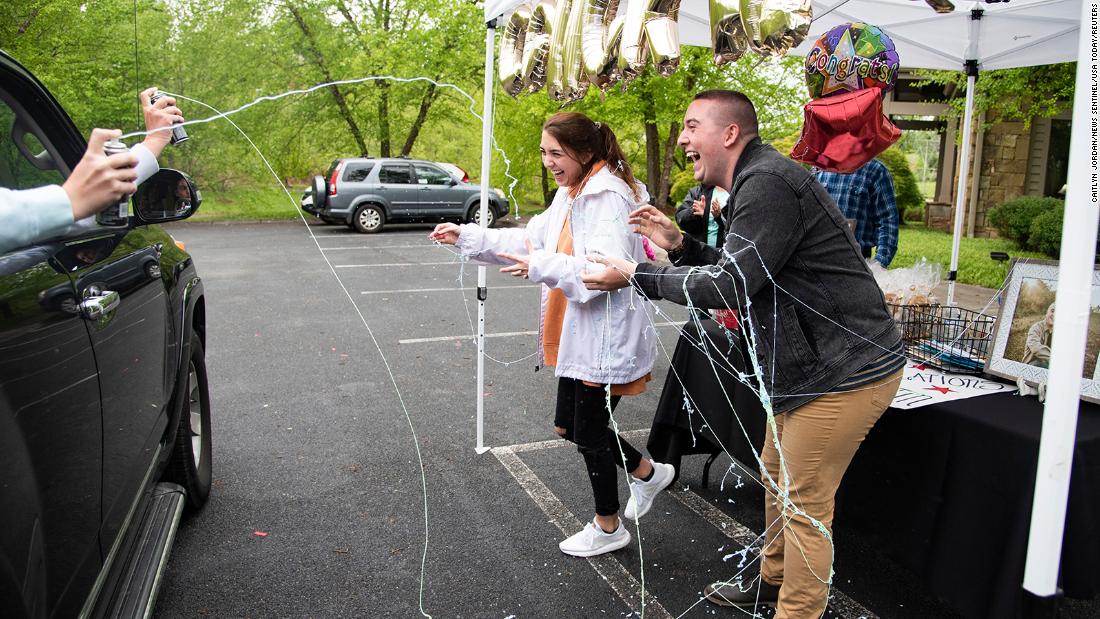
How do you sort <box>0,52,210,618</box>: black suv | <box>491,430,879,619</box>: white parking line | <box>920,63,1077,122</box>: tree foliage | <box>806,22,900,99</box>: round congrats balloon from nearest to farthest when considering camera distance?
<box>0,52,210,618</box>: black suv, <box>491,430,879,619</box>: white parking line, <box>806,22,900,99</box>: round congrats balloon, <box>920,63,1077,122</box>: tree foliage

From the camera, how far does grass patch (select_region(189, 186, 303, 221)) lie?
19.1 m

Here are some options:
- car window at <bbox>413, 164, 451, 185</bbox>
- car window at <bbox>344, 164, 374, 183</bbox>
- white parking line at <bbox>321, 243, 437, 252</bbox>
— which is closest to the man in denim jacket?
white parking line at <bbox>321, 243, 437, 252</bbox>

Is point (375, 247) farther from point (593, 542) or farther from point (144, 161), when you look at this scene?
point (144, 161)

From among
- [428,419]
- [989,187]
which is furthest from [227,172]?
[989,187]

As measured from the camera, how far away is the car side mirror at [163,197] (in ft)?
8.90

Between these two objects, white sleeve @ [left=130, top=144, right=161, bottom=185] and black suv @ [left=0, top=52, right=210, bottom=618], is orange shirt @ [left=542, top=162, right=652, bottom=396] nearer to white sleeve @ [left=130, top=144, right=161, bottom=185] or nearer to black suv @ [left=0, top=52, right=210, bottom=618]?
black suv @ [left=0, top=52, right=210, bottom=618]

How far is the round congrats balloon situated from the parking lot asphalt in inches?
81.4

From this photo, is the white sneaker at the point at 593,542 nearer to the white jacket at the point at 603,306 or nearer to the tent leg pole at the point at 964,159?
the white jacket at the point at 603,306

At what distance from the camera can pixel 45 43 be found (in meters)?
14.7

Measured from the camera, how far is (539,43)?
3223 millimetres

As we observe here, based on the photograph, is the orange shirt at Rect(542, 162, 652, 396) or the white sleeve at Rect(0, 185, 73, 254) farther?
the orange shirt at Rect(542, 162, 652, 396)

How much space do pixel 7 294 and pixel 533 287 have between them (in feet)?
30.9

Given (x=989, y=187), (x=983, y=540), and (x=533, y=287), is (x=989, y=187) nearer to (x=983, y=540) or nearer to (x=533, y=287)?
(x=533, y=287)

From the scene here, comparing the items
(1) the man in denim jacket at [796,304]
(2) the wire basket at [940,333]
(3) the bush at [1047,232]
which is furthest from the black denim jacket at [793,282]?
(3) the bush at [1047,232]
